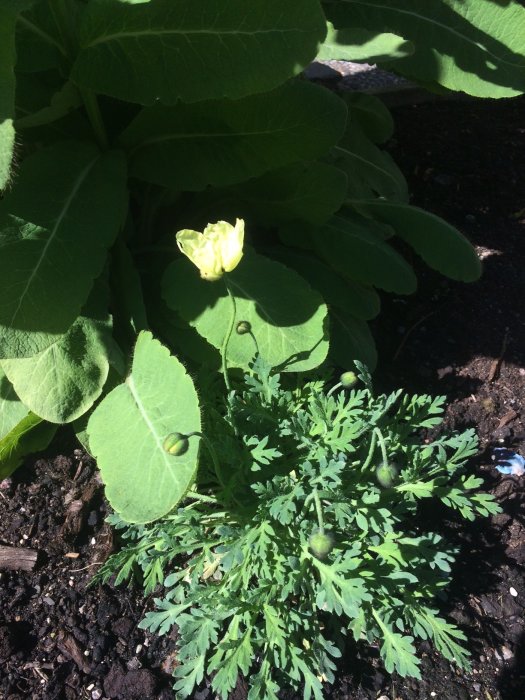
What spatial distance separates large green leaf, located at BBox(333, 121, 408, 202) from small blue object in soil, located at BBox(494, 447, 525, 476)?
3.50ft

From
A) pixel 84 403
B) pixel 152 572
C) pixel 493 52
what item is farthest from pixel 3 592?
pixel 493 52

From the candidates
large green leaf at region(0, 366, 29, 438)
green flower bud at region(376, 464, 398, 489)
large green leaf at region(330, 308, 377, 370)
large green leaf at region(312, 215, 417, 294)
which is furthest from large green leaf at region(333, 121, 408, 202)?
large green leaf at region(0, 366, 29, 438)

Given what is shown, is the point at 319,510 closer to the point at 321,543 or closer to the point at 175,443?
the point at 321,543

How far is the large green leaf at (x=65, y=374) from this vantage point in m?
1.86

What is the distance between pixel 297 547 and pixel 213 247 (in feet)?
2.66

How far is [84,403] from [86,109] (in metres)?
0.86

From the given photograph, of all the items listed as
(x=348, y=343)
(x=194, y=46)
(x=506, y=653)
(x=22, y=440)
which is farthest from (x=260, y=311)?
(x=506, y=653)

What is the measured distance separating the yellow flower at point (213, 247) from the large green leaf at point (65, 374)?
48 cm

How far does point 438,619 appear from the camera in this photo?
180 centimetres

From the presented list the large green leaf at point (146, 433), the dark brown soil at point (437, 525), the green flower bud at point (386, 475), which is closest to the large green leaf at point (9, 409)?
the large green leaf at point (146, 433)

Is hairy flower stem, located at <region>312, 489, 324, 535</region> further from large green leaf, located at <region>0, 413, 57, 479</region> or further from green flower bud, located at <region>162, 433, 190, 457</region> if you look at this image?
large green leaf, located at <region>0, 413, 57, 479</region>

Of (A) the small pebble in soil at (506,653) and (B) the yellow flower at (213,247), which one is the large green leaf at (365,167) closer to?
(B) the yellow flower at (213,247)

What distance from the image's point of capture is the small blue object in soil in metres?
2.34

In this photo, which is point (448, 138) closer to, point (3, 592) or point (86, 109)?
point (86, 109)
